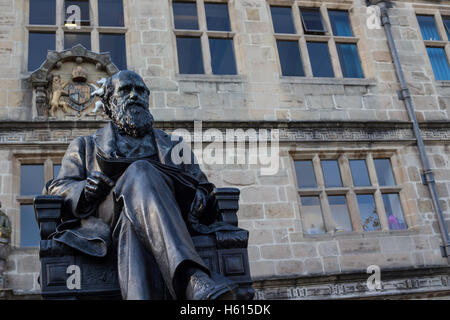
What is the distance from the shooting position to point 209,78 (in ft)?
26.0

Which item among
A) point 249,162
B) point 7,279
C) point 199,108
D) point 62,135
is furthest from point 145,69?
point 7,279

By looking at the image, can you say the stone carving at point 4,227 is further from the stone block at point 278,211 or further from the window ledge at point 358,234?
the window ledge at point 358,234

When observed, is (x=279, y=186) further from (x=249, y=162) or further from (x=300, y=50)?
(x=300, y=50)

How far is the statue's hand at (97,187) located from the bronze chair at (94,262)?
6.7 inches

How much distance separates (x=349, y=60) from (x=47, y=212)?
23.4 ft

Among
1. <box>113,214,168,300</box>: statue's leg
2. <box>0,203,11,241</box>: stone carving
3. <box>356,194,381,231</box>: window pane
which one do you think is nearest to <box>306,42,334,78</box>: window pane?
<box>356,194,381,231</box>: window pane

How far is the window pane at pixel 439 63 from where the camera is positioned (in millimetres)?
9062

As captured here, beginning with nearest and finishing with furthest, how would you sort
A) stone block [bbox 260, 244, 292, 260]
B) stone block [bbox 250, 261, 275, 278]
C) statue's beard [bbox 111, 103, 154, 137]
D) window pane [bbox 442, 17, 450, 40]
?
1. statue's beard [bbox 111, 103, 154, 137]
2. stone block [bbox 250, 261, 275, 278]
3. stone block [bbox 260, 244, 292, 260]
4. window pane [bbox 442, 17, 450, 40]

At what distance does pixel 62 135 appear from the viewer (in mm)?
7078

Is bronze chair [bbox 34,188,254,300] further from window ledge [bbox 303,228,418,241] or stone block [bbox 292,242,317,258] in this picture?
window ledge [bbox 303,228,418,241]

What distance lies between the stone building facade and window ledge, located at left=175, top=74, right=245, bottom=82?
0.07 ft

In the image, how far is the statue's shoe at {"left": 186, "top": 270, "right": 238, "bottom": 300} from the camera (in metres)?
2.17
